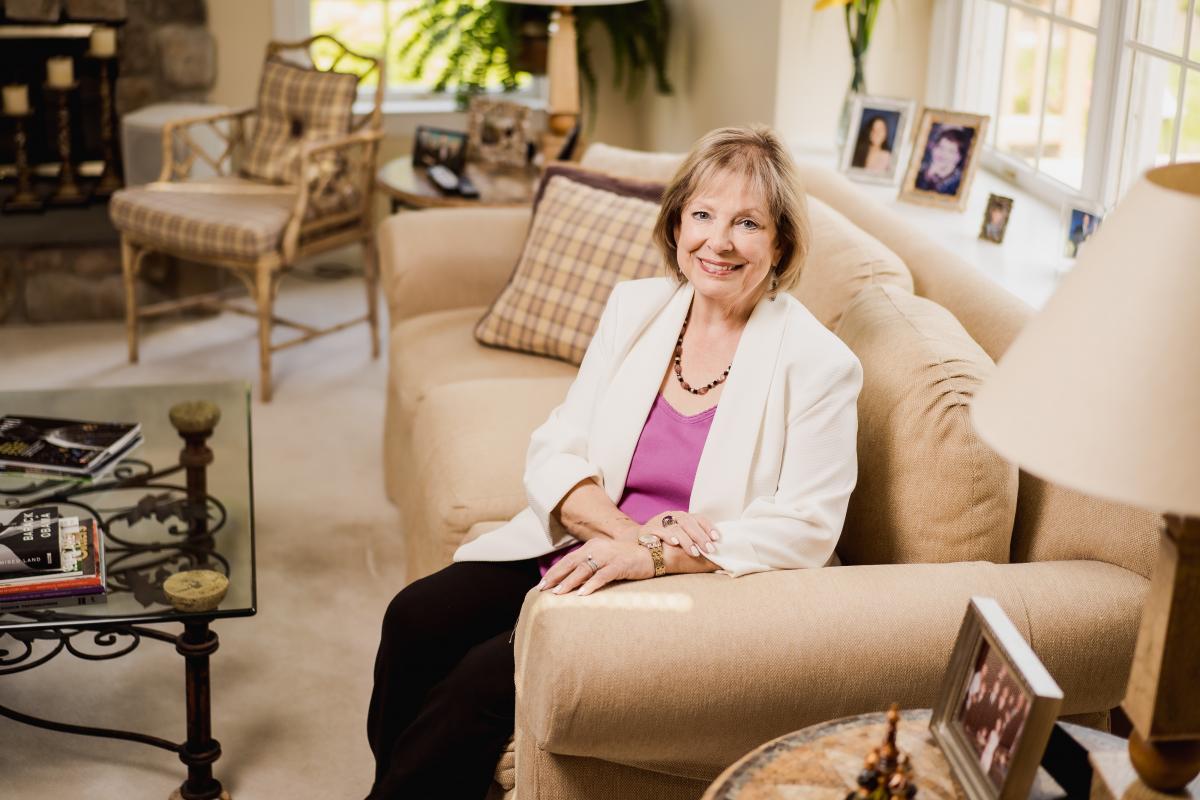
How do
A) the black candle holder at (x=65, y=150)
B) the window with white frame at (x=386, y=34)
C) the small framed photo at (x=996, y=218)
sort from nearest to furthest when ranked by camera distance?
the small framed photo at (x=996, y=218) < the black candle holder at (x=65, y=150) < the window with white frame at (x=386, y=34)

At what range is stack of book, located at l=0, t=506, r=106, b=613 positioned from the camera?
2023 millimetres

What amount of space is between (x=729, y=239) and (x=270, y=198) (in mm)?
2468

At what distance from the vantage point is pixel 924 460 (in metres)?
1.76

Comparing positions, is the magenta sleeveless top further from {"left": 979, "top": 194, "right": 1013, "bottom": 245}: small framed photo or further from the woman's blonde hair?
{"left": 979, "top": 194, "right": 1013, "bottom": 245}: small framed photo

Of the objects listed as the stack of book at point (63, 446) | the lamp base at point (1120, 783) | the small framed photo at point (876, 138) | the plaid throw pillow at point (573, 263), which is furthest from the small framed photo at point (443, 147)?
the lamp base at point (1120, 783)

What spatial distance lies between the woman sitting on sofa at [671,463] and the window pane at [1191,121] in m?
0.92

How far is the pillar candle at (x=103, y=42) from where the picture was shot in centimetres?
449

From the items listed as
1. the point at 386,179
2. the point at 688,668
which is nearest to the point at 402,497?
the point at 386,179

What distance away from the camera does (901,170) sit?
3248mm

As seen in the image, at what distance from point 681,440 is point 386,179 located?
2034 mm

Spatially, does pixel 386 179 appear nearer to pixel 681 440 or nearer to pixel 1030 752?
pixel 681 440

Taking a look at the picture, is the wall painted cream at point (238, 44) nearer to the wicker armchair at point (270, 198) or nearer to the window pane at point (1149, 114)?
the wicker armchair at point (270, 198)

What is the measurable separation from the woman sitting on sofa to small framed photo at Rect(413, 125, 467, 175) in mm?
1785

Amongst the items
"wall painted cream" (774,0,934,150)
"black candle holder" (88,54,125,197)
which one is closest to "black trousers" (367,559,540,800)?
"wall painted cream" (774,0,934,150)
